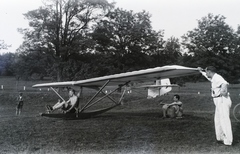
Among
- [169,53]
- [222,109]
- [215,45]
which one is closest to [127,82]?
[222,109]

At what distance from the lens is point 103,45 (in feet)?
90.5

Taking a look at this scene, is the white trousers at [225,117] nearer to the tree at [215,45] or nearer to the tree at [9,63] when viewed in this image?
the tree at [215,45]

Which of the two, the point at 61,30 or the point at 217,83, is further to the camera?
the point at 61,30

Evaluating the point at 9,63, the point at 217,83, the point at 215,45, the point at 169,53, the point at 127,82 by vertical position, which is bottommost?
the point at 217,83

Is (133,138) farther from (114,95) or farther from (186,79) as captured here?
(186,79)

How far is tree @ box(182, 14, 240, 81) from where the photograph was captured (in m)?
17.8

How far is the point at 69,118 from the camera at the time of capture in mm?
9711

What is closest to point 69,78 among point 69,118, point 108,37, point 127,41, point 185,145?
point 108,37

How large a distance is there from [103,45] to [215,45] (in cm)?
1276

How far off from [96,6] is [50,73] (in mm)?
7767

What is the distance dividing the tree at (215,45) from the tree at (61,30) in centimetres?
989

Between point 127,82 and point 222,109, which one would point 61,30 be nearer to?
point 127,82

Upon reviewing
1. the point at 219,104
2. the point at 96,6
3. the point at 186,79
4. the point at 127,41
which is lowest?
the point at 219,104

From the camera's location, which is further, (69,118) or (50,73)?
(50,73)
